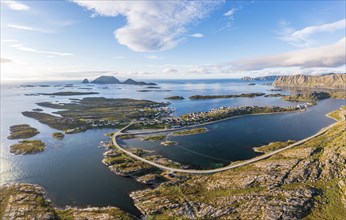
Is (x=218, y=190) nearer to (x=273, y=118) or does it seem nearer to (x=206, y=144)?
(x=206, y=144)

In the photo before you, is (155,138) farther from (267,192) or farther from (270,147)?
(267,192)

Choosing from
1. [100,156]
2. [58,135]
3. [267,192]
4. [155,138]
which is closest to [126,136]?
[155,138]

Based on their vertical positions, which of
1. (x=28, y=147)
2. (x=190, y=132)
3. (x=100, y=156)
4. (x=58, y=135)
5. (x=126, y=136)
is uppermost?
(x=190, y=132)

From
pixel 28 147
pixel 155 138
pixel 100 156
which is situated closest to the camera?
pixel 100 156

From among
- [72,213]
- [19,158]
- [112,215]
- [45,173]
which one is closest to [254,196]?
[112,215]

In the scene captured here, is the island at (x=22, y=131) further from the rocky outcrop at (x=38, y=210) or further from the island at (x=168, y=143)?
the island at (x=168, y=143)

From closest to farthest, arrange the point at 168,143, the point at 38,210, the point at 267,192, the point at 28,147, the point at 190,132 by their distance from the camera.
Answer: the point at 38,210, the point at 267,192, the point at 28,147, the point at 168,143, the point at 190,132

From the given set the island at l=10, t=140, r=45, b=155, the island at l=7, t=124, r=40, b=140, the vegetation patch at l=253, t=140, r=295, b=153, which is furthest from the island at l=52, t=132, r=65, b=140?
the vegetation patch at l=253, t=140, r=295, b=153
